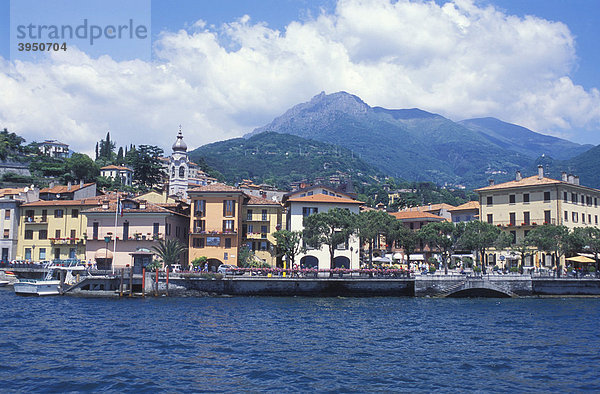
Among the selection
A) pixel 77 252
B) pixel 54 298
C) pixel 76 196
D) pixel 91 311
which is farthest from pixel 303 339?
pixel 76 196

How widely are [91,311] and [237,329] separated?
575 inches

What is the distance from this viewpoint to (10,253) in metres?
72.3

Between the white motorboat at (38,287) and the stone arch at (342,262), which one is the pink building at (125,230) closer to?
the white motorboat at (38,287)

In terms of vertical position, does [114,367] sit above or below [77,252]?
below

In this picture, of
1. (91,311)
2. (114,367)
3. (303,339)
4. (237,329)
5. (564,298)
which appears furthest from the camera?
(564,298)

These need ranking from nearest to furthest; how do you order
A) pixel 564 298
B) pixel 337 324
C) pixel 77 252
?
pixel 337 324
pixel 564 298
pixel 77 252

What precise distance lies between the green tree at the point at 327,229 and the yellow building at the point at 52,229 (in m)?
29.9

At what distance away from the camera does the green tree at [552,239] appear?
58.8 meters

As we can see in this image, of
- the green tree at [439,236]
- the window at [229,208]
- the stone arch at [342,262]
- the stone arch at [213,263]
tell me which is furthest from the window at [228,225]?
the green tree at [439,236]

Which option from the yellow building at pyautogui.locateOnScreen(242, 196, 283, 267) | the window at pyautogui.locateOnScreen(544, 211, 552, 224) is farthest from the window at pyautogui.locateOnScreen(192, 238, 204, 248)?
the window at pyautogui.locateOnScreen(544, 211, 552, 224)

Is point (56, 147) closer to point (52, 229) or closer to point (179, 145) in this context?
point (179, 145)

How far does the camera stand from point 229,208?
65750mm

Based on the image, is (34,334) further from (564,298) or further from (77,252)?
(564,298)

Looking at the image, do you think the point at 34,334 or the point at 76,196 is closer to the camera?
the point at 34,334
